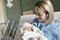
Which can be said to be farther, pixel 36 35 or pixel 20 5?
pixel 20 5

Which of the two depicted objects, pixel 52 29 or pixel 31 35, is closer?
pixel 31 35

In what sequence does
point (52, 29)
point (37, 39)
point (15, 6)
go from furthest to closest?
point (15, 6), point (52, 29), point (37, 39)

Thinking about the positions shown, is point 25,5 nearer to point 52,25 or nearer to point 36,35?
point 52,25

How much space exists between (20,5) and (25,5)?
0.30 feet

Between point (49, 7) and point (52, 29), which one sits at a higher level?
point (49, 7)

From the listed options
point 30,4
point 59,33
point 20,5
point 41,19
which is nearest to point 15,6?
point 20,5

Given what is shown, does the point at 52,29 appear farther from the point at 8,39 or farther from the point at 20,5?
the point at 20,5

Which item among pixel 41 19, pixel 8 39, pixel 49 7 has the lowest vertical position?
pixel 8 39

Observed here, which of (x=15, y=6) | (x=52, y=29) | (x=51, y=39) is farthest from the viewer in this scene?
(x=15, y=6)

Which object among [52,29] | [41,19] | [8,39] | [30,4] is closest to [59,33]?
[52,29]

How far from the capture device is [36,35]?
128 centimetres

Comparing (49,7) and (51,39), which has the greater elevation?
(49,7)

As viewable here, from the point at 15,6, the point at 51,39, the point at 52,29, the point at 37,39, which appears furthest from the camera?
the point at 15,6

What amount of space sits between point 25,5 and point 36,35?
1723mm
